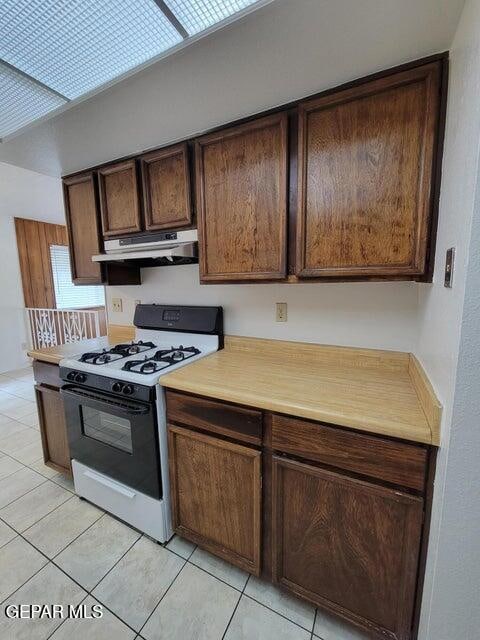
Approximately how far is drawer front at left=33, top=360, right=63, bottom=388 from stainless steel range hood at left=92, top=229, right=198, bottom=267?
0.73 meters

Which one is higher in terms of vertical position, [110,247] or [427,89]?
[427,89]

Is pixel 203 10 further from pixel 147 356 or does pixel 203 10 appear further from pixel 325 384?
pixel 147 356

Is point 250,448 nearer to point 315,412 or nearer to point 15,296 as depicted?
point 315,412

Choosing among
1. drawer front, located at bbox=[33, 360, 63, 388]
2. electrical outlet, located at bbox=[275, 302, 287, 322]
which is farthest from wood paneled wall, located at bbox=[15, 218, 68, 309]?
electrical outlet, located at bbox=[275, 302, 287, 322]

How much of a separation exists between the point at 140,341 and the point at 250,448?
1230mm

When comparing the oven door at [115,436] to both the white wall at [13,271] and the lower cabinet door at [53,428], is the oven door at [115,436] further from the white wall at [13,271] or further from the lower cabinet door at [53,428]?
the white wall at [13,271]

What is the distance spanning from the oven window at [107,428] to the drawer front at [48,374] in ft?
1.04

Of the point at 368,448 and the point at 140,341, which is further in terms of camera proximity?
the point at 140,341

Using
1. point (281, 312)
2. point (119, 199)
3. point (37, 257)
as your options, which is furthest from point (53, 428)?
point (37, 257)

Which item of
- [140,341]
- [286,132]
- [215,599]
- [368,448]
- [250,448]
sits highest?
[286,132]

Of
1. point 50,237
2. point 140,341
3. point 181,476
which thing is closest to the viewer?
point 181,476

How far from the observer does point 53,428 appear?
1856mm

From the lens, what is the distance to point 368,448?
0.93 meters

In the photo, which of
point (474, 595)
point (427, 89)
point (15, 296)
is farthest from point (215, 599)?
point (15, 296)
